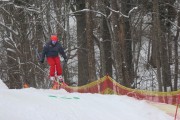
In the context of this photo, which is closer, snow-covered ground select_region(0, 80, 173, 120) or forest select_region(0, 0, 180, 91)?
snow-covered ground select_region(0, 80, 173, 120)

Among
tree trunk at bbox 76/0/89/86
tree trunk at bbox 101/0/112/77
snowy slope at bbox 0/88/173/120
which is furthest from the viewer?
tree trunk at bbox 101/0/112/77

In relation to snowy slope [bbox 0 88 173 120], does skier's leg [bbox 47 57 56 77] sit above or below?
above

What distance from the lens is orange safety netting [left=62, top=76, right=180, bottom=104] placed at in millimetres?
11138

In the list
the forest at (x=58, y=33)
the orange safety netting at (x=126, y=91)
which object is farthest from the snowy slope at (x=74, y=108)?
the forest at (x=58, y=33)

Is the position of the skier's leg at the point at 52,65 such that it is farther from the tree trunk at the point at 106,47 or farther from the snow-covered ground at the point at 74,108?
the tree trunk at the point at 106,47

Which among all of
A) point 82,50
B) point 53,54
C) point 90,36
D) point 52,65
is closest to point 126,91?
point 52,65

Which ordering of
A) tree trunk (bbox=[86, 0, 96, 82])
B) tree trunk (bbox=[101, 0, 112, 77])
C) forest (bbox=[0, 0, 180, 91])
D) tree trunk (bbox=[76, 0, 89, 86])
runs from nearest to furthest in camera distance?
1. tree trunk (bbox=[86, 0, 96, 82])
2. forest (bbox=[0, 0, 180, 91])
3. tree trunk (bbox=[76, 0, 89, 86])
4. tree trunk (bbox=[101, 0, 112, 77])

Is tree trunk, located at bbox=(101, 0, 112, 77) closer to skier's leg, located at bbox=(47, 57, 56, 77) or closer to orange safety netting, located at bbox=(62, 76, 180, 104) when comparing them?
orange safety netting, located at bbox=(62, 76, 180, 104)

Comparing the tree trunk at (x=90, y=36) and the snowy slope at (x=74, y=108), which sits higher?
the tree trunk at (x=90, y=36)

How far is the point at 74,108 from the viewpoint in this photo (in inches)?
373

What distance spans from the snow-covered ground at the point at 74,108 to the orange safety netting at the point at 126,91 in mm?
490

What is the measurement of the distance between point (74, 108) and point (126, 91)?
3609 millimetres

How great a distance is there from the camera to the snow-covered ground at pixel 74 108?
26.0ft

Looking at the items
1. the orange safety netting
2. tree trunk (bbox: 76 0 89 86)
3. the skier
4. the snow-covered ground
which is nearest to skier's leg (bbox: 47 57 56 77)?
the skier
